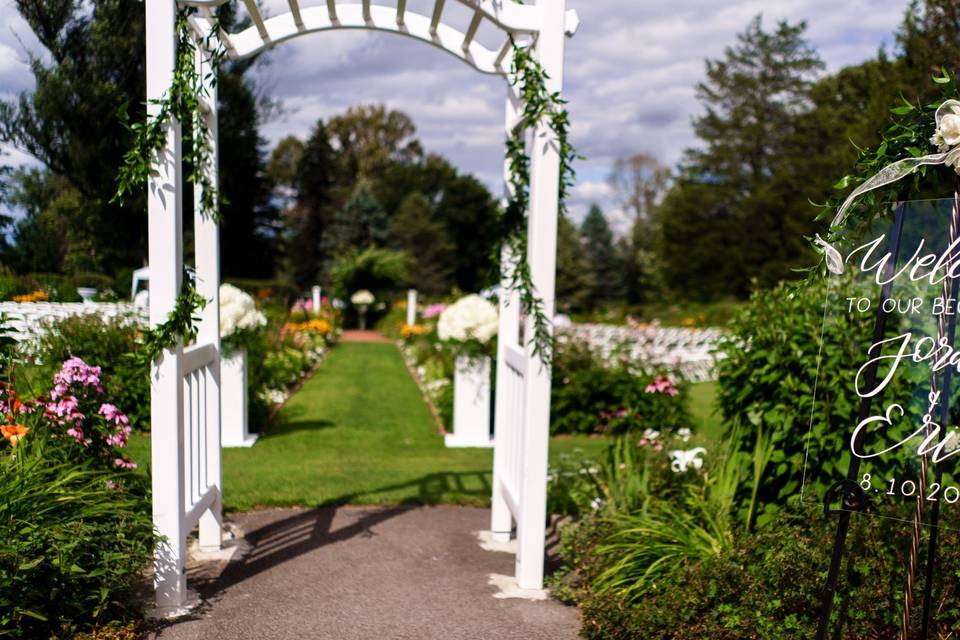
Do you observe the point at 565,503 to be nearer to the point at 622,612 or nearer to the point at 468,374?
the point at 622,612

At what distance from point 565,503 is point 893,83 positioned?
2018 centimetres

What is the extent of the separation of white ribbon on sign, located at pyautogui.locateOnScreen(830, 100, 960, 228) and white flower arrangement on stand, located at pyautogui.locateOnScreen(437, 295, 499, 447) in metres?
5.91

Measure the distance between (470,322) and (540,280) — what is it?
4.72 m

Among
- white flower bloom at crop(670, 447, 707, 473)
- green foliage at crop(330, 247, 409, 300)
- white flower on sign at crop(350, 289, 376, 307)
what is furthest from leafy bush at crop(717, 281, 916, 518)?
green foliage at crop(330, 247, 409, 300)

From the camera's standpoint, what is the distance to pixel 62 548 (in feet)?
9.34

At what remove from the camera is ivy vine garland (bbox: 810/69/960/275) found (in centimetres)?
228

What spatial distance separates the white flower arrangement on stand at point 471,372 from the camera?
8.19m

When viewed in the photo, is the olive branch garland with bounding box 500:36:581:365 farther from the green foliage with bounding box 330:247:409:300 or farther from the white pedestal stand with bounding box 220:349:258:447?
the green foliage with bounding box 330:247:409:300

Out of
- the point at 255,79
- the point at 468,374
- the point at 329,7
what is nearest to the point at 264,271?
the point at 255,79

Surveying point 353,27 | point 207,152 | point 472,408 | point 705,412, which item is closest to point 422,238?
point 705,412

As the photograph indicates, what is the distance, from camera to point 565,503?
5.35m

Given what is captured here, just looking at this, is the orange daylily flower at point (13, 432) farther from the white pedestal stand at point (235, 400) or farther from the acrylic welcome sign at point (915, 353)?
the white pedestal stand at point (235, 400)

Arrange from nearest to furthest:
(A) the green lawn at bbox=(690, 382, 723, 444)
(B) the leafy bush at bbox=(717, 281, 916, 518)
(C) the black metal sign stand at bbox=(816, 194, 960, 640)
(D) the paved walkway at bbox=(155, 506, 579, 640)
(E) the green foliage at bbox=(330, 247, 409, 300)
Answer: (C) the black metal sign stand at bbox=(816, 194, 960, 640), (D) the paved walkway at bbox=(155, 506, 579, 640), (B) the leafy bush at bbox=(717, 281, 916, 518), (A) the green lawn at bbox=(690, 382, 723, 444), (E) the green foliage at bbox=(330, 247, 409, 300)

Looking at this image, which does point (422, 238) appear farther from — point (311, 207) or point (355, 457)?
point (355, 457)
